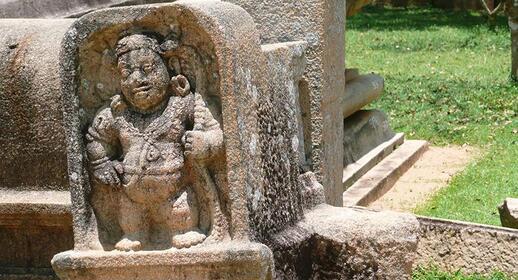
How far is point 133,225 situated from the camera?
14.4 ft

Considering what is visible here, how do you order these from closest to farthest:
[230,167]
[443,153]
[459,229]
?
[230,167] < [459,229] < [443,153]

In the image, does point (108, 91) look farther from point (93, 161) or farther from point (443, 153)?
point (443, 153)

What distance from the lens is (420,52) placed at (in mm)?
16875

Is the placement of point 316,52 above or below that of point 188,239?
above

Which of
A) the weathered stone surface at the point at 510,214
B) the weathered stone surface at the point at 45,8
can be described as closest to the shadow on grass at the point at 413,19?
the weathered stone surface at the point at 45,8

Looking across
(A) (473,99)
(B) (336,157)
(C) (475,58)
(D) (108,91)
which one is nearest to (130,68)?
(D) (108,91)

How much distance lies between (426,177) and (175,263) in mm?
5126

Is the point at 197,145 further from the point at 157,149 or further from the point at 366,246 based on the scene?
the point at 366,246

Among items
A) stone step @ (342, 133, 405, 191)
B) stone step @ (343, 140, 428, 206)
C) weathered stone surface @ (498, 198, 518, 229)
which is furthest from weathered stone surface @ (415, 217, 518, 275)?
stone step @ (342, 133, 405, 191)

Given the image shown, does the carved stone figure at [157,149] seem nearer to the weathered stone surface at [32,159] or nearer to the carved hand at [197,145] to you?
the carved hand at [197,145]

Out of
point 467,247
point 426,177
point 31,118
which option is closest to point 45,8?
point 31,118

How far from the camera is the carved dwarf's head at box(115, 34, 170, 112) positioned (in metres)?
4.29

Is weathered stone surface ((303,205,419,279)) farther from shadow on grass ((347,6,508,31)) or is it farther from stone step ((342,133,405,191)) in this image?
shadow on grass ((347,6,508,31))

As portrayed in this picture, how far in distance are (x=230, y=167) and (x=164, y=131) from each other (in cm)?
29
